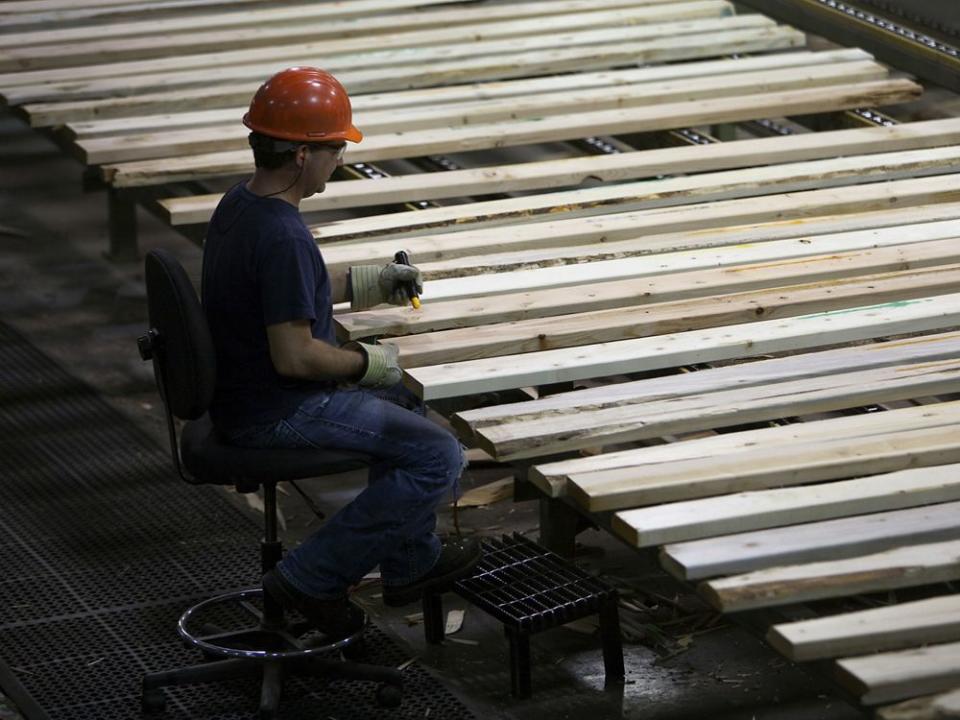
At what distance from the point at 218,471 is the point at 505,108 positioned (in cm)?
297

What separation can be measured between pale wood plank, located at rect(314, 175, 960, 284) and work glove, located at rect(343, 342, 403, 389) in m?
1.06

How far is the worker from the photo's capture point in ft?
14.3

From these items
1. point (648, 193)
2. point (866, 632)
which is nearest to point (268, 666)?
point (866, 632)

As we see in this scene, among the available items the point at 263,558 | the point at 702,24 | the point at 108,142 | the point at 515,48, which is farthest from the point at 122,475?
the point at 702,24

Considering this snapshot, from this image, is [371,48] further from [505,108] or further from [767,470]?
[767,470]

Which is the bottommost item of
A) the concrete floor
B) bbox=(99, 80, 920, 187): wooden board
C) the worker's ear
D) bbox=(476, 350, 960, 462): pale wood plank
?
the concrete floor

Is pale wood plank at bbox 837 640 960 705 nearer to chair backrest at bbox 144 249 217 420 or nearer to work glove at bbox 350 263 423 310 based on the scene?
chair backrest at bbox 144 249 217 420

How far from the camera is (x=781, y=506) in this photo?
4191mm

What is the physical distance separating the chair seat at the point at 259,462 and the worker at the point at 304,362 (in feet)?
0.10

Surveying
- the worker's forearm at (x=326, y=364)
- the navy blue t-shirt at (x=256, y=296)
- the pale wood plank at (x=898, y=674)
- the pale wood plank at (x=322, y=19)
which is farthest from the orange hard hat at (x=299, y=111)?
the pale wood plank at (x=322, y=19)

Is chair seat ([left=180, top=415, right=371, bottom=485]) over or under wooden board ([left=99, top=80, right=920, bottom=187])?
under

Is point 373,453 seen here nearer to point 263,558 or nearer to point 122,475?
point 263,558

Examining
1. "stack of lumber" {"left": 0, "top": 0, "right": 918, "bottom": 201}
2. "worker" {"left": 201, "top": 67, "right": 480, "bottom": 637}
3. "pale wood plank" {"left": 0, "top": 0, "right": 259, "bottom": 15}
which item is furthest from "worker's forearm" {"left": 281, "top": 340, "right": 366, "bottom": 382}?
"pale wood plank" {"left": 0, "top": 0, "right": 259, "bottom": 15}

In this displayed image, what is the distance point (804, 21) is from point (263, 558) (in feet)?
15.2
